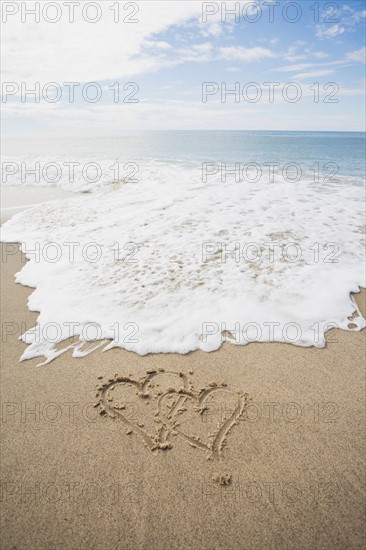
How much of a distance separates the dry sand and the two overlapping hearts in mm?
17

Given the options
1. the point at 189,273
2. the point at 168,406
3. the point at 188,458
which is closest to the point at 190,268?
the point at 189,273

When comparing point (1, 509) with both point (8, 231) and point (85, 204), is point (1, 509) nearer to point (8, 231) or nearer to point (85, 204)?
point (8, 231)

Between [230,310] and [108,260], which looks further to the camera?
[108,260]

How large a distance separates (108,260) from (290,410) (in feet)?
14.2

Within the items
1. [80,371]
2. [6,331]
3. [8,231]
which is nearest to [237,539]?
[80,371]

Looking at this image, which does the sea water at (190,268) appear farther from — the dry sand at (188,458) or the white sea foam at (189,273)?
the dry sand at (188,458)

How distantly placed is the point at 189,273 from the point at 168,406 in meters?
2.87

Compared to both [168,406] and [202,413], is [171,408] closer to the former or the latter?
[168,406]

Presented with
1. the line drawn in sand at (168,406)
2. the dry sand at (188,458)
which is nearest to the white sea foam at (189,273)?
the dry sand at (188,458)

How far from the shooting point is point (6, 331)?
4199mm

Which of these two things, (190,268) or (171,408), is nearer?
(171,408)

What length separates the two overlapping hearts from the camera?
9.17ft

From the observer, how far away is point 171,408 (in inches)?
121

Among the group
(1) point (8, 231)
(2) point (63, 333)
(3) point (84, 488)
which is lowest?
(3) point (84, 488)
